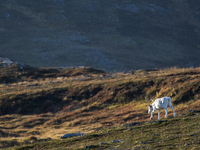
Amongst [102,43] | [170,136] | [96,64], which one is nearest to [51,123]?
[170,136]

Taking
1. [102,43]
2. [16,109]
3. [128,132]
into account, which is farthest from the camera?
[102,43]

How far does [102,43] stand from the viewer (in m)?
198

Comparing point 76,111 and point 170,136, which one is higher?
point 170,136

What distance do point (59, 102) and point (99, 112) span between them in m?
10.7

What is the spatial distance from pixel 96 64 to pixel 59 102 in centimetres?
12351

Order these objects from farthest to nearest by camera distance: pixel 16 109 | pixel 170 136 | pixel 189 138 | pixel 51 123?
1. pixel 16 109
2. pixel 51 123
3. pixel 170 136
4. pixel 189 138

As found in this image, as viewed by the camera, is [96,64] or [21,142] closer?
[21,142]

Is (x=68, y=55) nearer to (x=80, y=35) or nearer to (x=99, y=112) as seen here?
(x=80, y=35)

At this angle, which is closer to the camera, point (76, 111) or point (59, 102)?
point (76, 111)

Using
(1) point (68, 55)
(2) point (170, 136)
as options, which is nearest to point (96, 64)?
(1) point (68, 55)

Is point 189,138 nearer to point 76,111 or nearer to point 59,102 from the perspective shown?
point 76,111

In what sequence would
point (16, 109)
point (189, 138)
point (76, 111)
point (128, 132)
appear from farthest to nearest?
point (16, 109)
point (76, 111)
point (128, 132)
point (189, 138)

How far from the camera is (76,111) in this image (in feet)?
156

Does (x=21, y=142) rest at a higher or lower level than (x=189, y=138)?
lower
